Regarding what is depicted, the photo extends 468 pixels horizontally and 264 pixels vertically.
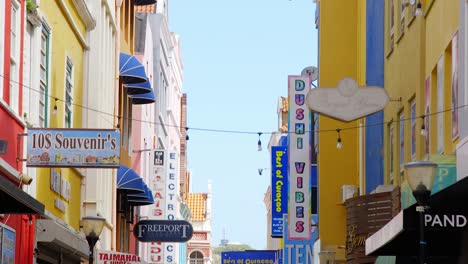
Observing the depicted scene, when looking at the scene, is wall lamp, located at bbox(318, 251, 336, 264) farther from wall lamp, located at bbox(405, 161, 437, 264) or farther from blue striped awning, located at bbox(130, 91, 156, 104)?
wall lamp, located at bbox(405, 161, 437, 264)

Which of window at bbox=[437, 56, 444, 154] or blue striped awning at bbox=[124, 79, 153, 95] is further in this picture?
blue striped awning at bbox=[124, 79, 153, 95]

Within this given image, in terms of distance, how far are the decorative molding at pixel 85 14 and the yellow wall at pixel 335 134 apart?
10.0 m

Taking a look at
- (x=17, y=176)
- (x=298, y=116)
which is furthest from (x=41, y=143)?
(x=298, y=116)

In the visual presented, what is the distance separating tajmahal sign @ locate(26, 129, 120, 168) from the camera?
2027 cm

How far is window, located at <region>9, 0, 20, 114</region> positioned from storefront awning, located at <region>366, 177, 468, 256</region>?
5787mm

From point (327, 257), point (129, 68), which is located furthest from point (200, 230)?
point (327, 257)

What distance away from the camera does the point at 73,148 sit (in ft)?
67.5

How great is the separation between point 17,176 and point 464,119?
256 inches

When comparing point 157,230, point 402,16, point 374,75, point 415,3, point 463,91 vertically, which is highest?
point 402,16

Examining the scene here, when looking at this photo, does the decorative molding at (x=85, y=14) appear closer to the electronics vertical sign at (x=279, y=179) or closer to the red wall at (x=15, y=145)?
the red wall at (x=15, y=145)

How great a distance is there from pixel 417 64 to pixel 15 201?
969cm

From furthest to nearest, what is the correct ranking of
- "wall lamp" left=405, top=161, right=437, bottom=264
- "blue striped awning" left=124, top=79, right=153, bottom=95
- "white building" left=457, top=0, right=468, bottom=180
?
"blue striped awning" left=124, top=79, right=153, bottom=95, "white building" left=457, top=0, right=468, bottom=180, "wall lamp" left=405, top=161, right=437, bottom=264

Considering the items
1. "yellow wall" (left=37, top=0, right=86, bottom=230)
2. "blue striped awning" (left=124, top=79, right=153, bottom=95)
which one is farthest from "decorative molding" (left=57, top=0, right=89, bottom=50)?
"blue striped awning" (left=124, top=79, right=153, bottom=95)

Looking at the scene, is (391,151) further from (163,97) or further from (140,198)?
(163,97)
